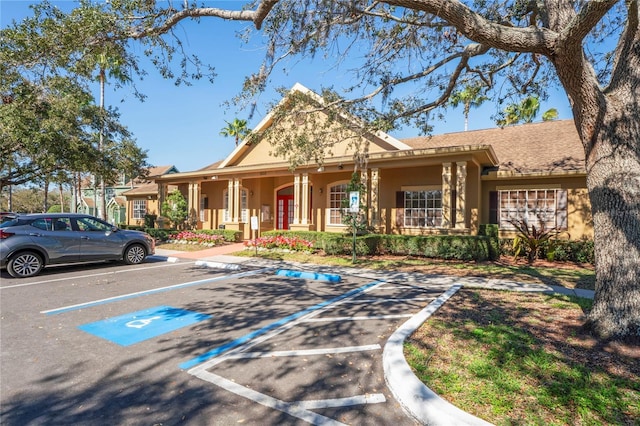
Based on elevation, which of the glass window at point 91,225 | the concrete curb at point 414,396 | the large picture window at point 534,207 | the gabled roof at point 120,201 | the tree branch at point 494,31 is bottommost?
the concrete curb at point 414,396

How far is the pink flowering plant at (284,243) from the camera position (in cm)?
1411

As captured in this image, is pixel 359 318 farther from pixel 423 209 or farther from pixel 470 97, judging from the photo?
pixel 423 209

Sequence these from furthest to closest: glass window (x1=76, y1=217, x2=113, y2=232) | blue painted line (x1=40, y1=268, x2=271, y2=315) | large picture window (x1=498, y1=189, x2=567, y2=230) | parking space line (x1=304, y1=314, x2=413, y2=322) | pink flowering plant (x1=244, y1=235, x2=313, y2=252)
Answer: pink flowering plant (x1=244, y1=235, x2=313, y2=252), large picture window (x1=498, y1=189, x2=567, y2=230), glass window (x1=76, y1=217, x2=113, y2=232), blue painted line (x1=40, y1=268, x2=271, y2=315), parking space line (x1=304, y1=314, x2=413, y2=322)

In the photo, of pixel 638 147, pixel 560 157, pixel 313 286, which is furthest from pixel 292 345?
pixel 560 157

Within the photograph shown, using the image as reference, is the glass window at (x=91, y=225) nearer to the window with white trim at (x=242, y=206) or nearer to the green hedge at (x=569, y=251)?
the window with white trim at (x=242, y=206)

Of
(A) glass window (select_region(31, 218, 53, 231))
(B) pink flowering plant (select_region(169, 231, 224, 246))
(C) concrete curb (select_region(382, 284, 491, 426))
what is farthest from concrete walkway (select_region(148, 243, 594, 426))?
(B) pink flowering plant (select_region(169, 231, 224, 246))

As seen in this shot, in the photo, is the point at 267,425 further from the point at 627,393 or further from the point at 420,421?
the point at 627,393

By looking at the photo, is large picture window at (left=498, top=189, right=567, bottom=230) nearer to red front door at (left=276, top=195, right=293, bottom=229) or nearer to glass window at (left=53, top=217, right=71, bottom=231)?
red front door at (left=276, top=195, right=293, bottom=229)

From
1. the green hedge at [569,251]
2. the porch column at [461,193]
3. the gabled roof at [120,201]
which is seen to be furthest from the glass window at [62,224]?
the gabled roof at [120,201]

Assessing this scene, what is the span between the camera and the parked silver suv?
353 inches

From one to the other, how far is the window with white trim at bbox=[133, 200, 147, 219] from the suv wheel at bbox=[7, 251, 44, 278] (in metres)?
21.2

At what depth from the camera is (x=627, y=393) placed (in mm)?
3139

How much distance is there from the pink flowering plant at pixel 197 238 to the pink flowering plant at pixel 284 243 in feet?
9.65

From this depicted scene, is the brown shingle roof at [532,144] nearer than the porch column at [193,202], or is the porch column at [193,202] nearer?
the brown shingle roof at [532,144]
